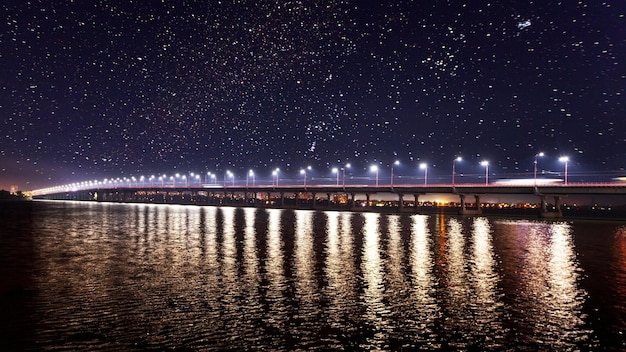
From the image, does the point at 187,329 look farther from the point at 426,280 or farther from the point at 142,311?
the point at 426,280

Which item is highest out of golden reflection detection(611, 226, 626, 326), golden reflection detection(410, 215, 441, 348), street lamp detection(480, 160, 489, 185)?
street lamp detection(480, 160, 489, 185)

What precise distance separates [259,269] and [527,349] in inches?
508

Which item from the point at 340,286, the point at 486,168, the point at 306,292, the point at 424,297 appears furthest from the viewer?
the point at 486,168

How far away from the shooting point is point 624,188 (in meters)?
92.6

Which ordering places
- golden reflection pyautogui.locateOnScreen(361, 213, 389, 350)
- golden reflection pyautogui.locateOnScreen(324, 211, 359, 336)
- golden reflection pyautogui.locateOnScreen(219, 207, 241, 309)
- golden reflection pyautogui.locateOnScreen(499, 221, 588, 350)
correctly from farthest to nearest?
golden reflection pyautogui.locateOnScreen(219, 207, 241, 309) → golden reflection pyautogui.locateOnScreen(324, 211, 359, 336) → golden reflection pyautogui.locateOnScreen(499, 221, 588, 350) → golden reflection pyautogui.locateOnScreen(361, 213, 389, 350)

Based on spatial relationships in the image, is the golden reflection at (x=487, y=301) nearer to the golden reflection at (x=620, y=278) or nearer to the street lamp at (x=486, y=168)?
the golden reflection at (x=620, y=278)

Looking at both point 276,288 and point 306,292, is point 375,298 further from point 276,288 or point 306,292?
point 276,288

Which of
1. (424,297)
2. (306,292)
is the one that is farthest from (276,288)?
(424,297)

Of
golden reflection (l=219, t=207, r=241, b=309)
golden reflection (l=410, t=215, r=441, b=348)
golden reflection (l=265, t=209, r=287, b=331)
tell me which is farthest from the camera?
golden reflection (l=219, t=207, r=241, b=309)

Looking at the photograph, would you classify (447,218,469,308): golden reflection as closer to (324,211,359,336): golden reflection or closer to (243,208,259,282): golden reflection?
(324,211,359,336): golden reflection

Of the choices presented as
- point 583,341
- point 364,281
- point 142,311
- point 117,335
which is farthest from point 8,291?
point 583,341

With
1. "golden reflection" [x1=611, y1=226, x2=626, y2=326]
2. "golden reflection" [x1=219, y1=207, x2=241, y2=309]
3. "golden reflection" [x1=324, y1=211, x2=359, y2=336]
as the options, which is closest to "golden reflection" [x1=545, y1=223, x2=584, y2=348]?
"golden reflection" [x1=611, y1=226, x2=626, y2=326]

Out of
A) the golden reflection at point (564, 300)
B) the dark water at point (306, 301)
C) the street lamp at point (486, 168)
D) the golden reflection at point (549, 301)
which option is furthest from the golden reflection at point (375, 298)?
the street lamp at point (486, 168)

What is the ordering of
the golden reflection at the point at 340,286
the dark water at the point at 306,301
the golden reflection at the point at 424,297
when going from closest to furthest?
the dark water at the point at 306,301
the golden reflection at the point at 424,297
the golden reflection at the point at 340,286
